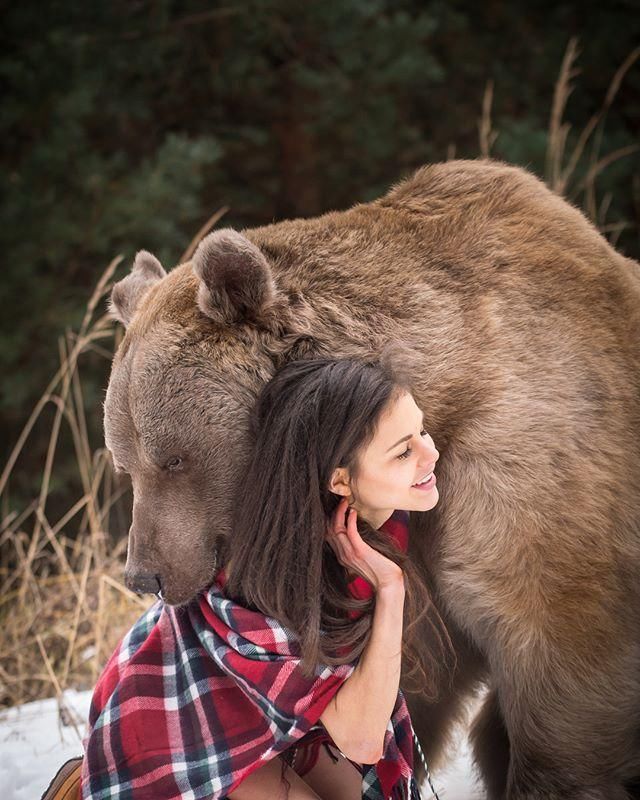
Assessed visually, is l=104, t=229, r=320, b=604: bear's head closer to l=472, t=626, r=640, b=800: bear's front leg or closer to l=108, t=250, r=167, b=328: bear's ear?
l=108, t=250, r=167, b=328: bear's ear

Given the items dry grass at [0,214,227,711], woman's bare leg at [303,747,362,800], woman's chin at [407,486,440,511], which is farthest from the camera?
dry grass at [0,214,227,711]

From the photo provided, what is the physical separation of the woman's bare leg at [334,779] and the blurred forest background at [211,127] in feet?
9.86

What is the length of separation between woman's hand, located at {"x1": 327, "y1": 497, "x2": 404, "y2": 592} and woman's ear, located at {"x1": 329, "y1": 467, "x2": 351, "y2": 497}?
23 millimetres

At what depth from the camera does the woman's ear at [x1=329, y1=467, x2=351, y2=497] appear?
6.77 ft

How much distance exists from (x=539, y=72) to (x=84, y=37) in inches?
139

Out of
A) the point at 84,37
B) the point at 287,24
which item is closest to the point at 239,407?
the point at 84,37

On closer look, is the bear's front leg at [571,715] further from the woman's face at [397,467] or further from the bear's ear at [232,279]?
the bear's ear at [232,279]

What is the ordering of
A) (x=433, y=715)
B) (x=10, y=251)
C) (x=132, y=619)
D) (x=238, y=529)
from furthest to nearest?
(x=10, y=251) < (x=132, y=619) < (x=433, y=715) < (x=238, y=529)

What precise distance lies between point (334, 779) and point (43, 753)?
1220mm

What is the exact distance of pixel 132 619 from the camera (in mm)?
4293

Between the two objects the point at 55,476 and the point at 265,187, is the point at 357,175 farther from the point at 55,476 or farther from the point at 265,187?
the point at 55,476

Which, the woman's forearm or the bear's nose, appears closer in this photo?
the woman's forearm

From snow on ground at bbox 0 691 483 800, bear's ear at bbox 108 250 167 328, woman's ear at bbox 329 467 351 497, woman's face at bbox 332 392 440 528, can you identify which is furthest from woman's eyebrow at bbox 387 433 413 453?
snow on ground at bbox 0 691 483 800

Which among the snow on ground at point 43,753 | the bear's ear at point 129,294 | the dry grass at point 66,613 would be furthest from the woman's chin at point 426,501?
the dry grass at point 66,613
